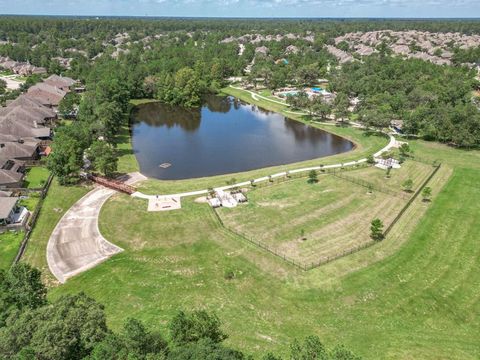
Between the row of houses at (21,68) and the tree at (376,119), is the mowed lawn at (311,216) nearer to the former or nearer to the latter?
the tree at (376,119)

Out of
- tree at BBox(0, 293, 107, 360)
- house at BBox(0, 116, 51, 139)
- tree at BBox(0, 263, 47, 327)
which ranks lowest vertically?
house at BBox(0, 116, 51, 139)

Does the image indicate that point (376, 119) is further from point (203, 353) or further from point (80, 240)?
point (203, 353)

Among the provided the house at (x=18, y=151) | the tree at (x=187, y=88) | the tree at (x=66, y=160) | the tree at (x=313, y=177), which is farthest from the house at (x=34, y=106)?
the tree at (x=313, y=177)


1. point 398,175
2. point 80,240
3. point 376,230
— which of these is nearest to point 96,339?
point 80,240

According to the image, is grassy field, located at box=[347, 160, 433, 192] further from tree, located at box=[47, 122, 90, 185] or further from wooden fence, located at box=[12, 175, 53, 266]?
wooden fence, located at box=[12, 175, 53, 266]

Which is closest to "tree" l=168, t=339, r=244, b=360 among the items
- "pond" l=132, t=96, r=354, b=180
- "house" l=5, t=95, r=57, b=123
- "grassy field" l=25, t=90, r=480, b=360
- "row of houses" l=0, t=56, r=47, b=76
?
"grassy field" l=25, t=90, r=480, b=360
